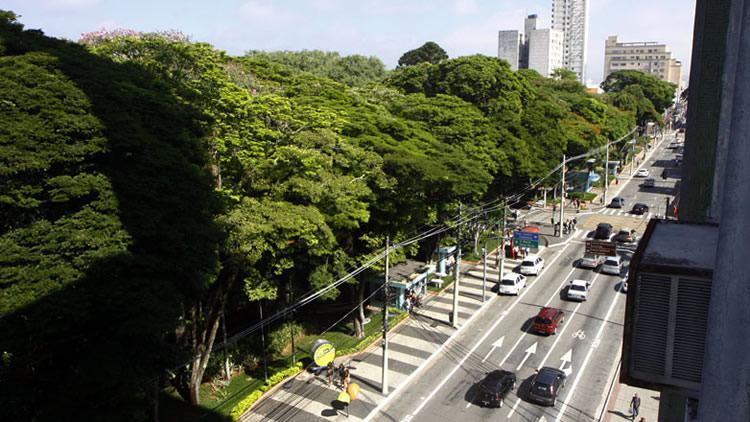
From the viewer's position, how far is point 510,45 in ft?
582

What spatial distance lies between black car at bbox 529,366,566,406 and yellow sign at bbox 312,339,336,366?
29.8 feet

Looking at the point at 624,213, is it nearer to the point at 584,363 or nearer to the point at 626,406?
the point at 584,363

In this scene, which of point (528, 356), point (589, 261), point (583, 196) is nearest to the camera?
point (528, 356)

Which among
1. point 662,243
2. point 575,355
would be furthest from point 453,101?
point 662,243

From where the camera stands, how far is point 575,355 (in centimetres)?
2941

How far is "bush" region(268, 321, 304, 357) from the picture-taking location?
29.1 metres

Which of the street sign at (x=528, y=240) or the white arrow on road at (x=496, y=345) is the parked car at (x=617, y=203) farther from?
the white arrow on road at (x=496, y=345)

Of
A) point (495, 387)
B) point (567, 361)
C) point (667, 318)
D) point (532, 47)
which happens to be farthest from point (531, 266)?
point (532, 47)

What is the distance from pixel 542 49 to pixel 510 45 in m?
9.94

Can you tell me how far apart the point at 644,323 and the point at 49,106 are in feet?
48.8

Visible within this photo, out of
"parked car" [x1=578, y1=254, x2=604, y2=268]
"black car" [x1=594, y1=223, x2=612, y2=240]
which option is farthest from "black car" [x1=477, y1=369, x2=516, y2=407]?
"black car" [x1=594, y1=223, x2=612, y2=240]

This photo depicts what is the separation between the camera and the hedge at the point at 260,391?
24188 mm

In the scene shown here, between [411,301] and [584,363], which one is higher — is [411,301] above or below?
above

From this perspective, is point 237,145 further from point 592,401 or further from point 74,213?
point 592,401
